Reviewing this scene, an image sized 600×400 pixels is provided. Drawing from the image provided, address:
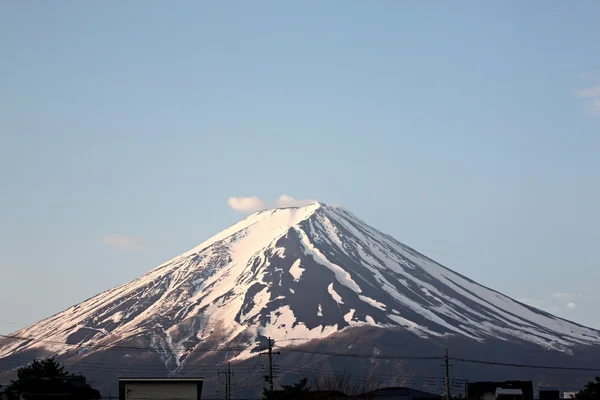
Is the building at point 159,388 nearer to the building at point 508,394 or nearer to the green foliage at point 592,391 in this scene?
the green foliage at point 592,391

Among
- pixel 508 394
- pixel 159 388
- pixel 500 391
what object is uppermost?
pixel 159 388

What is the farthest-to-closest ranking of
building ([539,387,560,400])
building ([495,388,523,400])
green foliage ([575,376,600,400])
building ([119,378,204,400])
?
1. building ([539,387,560,400])
2. building ([495,388,523,400])
3. green foliage ([575,376,600,400])
4. building ([119,378,204,400])

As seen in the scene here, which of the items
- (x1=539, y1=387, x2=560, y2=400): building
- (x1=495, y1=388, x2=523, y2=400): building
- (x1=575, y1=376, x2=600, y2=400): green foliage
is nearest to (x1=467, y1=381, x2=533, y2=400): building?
(x1=495, y1=388, x2=523, y2=400): building

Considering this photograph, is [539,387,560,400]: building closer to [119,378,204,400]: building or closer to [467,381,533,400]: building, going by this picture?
[467,381,533,400]: building

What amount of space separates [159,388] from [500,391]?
130 feet

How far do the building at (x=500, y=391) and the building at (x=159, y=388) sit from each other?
108 ft

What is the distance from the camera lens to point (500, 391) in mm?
93500

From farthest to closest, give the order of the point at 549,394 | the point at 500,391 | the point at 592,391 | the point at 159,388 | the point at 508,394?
1. the point at 549,394
2. the point at 500,391
3. the point at 508,394
4. the point at 592,391
5. the point at 159,388

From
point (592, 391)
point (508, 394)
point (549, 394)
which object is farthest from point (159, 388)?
point (549, 394)

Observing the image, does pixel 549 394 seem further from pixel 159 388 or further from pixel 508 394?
pixel 159 388

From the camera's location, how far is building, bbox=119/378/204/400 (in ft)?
213

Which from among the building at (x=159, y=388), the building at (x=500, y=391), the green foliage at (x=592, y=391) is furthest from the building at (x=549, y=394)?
the building at (x=159, y=388)

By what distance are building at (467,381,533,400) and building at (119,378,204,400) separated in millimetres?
32815

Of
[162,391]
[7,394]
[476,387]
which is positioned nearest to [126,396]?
[162,391]
